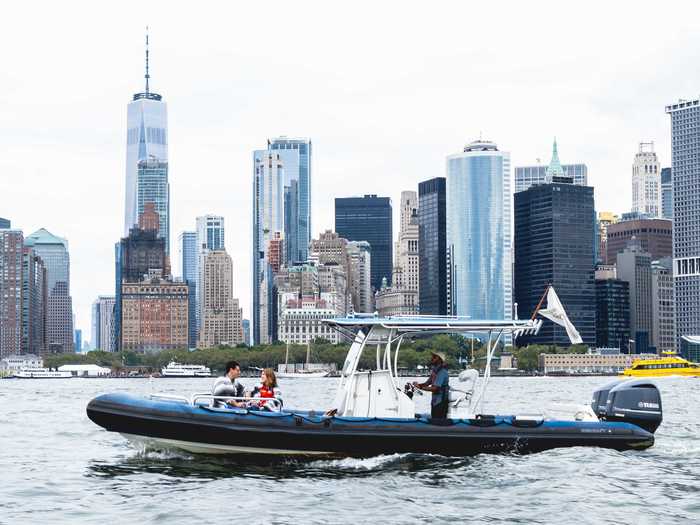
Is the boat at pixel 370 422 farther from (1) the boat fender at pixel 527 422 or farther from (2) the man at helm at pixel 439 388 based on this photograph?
(2) the man at helm at pixel 439 388

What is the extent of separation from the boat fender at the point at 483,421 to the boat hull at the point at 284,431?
23mm

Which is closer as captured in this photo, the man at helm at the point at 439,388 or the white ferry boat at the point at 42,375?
the man at helm at the point at 439,388

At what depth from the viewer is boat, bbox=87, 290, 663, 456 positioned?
22188 mm

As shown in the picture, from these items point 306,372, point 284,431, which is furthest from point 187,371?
point 284,431

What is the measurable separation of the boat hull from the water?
273 millimetres

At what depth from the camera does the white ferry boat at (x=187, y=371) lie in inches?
6383

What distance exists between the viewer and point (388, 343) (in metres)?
23.3

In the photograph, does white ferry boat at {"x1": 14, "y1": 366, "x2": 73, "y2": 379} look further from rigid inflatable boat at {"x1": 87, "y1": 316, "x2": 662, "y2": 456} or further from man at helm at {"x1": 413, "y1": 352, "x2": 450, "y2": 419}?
man at helm at {"x1": 413, "y1": 352, "x2": 450, "y2": 419}

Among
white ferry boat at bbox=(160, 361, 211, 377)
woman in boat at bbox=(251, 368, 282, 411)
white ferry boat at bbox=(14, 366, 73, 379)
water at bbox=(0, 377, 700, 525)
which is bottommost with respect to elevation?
white ferry boat at bbox=(14, 366, 73, 379)

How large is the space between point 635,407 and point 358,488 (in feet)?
23.9

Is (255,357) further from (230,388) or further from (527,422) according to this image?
(527,422)

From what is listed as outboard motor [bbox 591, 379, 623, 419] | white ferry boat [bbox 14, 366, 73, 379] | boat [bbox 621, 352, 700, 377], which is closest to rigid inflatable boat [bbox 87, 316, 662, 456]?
outboard motor [bbox 591, 379, 623, 419]

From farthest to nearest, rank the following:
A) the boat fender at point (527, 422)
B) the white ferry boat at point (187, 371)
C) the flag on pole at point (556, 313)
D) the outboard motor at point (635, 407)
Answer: the white ferry boat at point (187, 371)
the outboard motor at point (635, 407)
the flag on pole at point (556, 313)
the boat fender at point (527, 422)

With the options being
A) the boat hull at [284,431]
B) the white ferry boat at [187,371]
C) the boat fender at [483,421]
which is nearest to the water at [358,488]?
the boat hull at [284,431]
